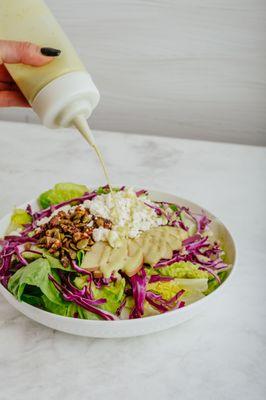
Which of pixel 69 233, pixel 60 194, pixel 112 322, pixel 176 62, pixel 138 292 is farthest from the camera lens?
pixel 176 62

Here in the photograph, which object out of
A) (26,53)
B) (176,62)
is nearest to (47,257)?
(26,53)

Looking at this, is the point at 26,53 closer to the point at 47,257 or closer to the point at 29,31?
the point at 29,31

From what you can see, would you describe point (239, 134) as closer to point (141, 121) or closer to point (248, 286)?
point (141, 121)

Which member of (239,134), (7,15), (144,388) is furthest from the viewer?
(239,134)

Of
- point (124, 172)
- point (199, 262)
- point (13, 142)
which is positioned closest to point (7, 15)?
point (199, 262)

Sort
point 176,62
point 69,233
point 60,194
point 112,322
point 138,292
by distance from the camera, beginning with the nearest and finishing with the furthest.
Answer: point 112,322 → point 138,292 → point 69,233 → point 60,194 → point 176,62
